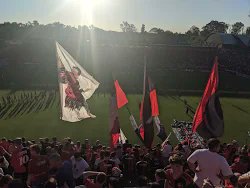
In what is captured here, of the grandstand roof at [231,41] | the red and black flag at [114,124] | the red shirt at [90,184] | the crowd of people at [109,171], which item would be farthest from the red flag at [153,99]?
the grandstand roof at [231,41]

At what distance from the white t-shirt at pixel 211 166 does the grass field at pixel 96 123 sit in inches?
629

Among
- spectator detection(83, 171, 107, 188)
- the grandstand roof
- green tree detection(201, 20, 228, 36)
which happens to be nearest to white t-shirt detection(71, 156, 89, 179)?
Result: spectator detection(83, 171, 107, 188)

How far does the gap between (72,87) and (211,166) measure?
23.6ft

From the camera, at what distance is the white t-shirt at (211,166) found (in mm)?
6812

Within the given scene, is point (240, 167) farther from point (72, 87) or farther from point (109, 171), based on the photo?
point (72, 87)

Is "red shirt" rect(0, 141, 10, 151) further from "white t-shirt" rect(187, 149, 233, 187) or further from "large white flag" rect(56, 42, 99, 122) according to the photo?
"white t-shirt" rect(187, 149, 233, 187)

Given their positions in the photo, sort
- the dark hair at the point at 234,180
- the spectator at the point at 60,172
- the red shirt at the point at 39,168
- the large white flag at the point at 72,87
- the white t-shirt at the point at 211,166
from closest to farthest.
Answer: the dark hair at the point at 234,180 < the white t-shirt at the point at 211,166 < the spectator at the point at 60,172 < the red shirt at the point at 39,168 < the large white flag at the point at 72,87

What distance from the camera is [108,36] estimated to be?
119750mm

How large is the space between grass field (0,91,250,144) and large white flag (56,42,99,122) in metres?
9.76

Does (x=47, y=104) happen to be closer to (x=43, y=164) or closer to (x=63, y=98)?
(x=63, y=98)

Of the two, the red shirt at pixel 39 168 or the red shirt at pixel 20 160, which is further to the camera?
the red shirt at pixel 20 160

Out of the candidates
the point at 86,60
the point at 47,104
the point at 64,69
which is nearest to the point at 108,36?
the point at 86,60

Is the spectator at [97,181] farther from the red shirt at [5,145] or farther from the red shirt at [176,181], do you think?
the red shirt at [5,145]

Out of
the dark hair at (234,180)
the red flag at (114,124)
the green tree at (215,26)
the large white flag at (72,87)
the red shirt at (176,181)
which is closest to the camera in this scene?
the dark hair at (234,180)
